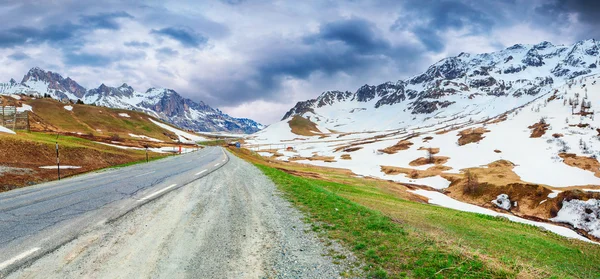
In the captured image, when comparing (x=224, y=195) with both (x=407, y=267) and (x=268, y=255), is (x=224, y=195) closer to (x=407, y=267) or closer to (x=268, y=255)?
(x=268, y=255)

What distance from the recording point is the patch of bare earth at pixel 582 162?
7612cm

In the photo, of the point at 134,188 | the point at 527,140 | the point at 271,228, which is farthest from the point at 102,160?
the point at 527,140

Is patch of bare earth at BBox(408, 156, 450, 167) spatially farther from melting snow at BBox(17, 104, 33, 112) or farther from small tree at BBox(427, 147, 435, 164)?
melting snow at BBox(17, 104, 33, 112)

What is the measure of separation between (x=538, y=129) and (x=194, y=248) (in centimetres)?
15587

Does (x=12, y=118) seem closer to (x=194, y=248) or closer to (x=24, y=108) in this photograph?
(x=194, y=248)

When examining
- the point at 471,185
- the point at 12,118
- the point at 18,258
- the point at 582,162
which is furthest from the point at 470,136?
the point at 12,118

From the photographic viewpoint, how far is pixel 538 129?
408 ft

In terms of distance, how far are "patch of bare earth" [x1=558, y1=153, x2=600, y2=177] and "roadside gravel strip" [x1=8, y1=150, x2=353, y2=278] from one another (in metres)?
94.4

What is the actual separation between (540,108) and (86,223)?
220930mm

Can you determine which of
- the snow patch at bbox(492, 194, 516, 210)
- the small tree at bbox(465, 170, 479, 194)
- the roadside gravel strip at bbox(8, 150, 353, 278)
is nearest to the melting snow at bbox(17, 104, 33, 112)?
the roadside gravel strip at bbox(8, 150, 353, 278)

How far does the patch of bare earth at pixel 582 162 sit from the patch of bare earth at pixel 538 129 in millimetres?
30842

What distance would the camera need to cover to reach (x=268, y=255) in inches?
305

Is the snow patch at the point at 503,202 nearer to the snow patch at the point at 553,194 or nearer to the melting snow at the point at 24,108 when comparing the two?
the snow patch at the point at 553,194

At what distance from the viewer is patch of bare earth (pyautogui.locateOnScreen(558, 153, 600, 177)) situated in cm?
7612
